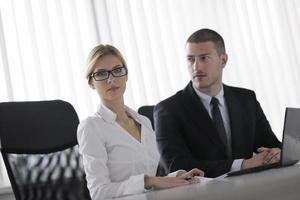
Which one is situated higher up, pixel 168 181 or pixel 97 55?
pixel 97 55

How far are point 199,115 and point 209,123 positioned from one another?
0.07 metres

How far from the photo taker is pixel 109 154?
1.89m

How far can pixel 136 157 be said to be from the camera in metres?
1.91

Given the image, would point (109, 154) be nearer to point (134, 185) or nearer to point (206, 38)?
point (134, 185)

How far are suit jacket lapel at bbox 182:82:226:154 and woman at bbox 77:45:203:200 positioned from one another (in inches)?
11.7

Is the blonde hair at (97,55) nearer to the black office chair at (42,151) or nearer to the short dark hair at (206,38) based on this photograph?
the black office chair at (42,151)

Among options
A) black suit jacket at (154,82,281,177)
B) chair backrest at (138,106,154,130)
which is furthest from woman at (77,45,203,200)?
chair backrest at (138,106,154,130)

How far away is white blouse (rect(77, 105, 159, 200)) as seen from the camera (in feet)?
5.70

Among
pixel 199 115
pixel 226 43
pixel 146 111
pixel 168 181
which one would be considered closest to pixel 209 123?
pixel 199 115

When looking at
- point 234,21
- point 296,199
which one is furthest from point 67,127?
point 234,21


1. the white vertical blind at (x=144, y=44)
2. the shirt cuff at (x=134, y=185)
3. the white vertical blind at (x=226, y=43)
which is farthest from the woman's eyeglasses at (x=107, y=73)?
the white vertical blind at (x=226, y=43)

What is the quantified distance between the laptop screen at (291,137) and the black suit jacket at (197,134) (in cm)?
46

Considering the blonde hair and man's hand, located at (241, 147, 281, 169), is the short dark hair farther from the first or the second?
man's hand, located at (241, 147, 281, 169)

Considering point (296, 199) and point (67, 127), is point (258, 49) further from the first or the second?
point (296, 199)
